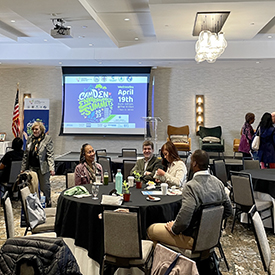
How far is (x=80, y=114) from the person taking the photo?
38.8 ft

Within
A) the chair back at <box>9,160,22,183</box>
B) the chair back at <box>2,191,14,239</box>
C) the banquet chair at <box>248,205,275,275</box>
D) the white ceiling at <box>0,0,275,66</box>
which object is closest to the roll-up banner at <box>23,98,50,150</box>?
the white ceiling at <box>0,0,275,66</box>

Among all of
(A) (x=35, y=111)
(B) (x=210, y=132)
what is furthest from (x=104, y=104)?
(B) (x=210, y=132)

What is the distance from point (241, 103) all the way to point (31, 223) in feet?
30.8

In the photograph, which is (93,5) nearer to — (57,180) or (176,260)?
(57,180)

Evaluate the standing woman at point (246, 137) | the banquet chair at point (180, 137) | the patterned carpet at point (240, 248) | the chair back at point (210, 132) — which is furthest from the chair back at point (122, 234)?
the chair back at point (210, 132)

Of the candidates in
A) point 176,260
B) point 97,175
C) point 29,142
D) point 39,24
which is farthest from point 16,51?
point 176,260

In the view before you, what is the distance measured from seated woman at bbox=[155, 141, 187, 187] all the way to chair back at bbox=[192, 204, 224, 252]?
1.18 meters

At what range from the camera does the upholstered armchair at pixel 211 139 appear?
1053cm

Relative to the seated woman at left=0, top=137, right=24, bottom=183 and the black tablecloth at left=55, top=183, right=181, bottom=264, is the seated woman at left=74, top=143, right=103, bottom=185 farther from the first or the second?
the seated woman at left=0, top=137, right=24, bottom=183

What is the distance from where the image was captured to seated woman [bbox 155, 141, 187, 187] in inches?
166

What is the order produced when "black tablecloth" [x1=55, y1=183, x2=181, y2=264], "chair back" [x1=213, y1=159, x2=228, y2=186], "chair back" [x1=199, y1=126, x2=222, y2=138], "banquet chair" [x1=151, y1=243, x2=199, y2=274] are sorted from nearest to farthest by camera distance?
1. "banquet chair" [x1=151, y1=243, x2=199, y2=274]
2. "black tablecloth" [x1=55, y1=183, x2=181, y2=264]
3. "chair back" [x1=213, y1=159, x2=228, y2=186]
4. "chair back" [x1=199, y1=126, x2=222, y2=138]

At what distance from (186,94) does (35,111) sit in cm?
541

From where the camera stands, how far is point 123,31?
28.5 feet

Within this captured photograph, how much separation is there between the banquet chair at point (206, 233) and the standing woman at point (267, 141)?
3.72 metres
